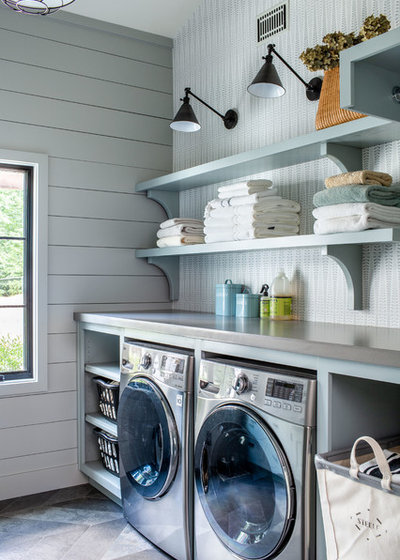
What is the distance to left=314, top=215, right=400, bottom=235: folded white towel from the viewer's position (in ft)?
6.87

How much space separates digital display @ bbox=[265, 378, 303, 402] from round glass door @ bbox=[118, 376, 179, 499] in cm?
64

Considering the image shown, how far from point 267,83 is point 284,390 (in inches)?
60.5

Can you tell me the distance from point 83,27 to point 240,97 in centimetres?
110

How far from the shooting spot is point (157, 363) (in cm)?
256

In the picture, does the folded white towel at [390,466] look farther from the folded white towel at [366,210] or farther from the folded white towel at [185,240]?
the folded white towel at [185,240]

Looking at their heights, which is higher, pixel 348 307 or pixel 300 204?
pixel 300 204

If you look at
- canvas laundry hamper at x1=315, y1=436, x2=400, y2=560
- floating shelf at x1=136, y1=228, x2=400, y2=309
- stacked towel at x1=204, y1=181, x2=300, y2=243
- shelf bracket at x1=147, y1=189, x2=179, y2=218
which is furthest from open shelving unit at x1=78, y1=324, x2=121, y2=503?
canvas laundry hamper at x1=315, y1=436, x2=400, y2=560

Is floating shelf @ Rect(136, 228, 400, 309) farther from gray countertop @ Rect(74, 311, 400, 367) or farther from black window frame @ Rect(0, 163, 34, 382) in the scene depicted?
black window frame @ Rect(0, 163, 34, 382)

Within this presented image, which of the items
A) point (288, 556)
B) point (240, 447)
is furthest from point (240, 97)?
point (288, 556)

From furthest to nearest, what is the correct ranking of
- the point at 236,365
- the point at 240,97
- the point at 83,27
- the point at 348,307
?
the point at 83,27, the point at 240,97, the point at 348,307, the point at 236,365

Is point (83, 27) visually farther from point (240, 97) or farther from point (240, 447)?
point (240, 447)

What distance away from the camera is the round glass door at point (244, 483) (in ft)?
6.16

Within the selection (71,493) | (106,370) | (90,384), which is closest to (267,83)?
(106,370)

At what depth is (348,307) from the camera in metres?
2.54
